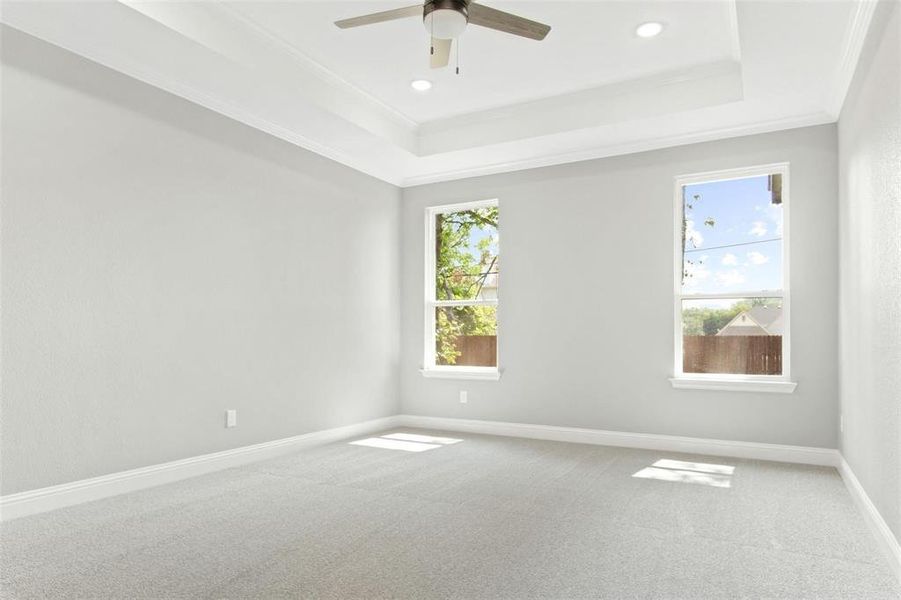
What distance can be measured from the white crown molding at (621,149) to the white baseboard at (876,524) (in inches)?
99.4

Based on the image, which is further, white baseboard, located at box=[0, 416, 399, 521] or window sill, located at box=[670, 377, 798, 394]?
window sill, located at box=[670, 377, 798, 394]

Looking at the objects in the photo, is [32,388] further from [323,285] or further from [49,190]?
[323,285]

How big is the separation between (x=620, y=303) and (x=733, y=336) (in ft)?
3.04

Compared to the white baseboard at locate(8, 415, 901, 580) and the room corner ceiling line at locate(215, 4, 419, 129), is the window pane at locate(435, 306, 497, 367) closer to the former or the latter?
A: the white baseboard at locate(8, 415, 901, 580)

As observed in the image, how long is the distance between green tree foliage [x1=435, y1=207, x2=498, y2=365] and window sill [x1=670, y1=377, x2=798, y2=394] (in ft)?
5.98

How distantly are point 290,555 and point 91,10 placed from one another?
2.83 m

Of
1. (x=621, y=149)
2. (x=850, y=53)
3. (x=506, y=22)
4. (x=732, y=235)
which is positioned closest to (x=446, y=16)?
(x=506, y=22)

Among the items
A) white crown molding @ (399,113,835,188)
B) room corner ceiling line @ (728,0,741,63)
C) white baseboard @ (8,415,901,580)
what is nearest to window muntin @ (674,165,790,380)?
white crown molding @ (399,113,835,188)

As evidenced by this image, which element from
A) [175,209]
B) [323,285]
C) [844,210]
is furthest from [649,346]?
[175,209]

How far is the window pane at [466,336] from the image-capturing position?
225 inches

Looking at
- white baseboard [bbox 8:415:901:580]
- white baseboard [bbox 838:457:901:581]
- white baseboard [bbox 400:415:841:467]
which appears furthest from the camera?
white baseboard [bbox 400:415:841:467]

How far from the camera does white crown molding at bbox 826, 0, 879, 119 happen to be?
2812 millimetres

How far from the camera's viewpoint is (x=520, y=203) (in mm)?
5520

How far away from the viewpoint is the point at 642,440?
15.8ft
